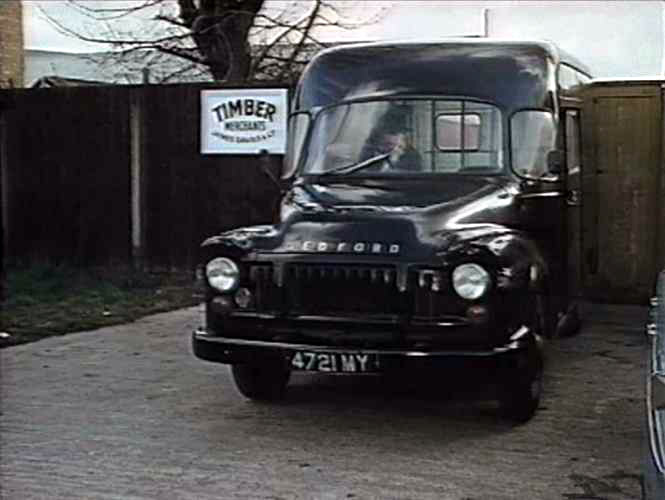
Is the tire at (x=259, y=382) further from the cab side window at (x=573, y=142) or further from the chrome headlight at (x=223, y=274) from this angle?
the cab side window at (x=573, y=142)

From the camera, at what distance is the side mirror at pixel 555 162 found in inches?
325

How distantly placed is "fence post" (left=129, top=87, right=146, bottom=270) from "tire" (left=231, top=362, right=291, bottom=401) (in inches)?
255

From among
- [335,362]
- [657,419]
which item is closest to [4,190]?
[335,362]

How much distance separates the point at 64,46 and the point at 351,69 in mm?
13421

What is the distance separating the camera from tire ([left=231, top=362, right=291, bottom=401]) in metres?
7.73

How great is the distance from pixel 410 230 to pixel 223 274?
116 cm

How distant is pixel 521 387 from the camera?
7020 millimetres

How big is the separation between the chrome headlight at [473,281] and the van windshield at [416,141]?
1.51 m

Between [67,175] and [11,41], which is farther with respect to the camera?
[11,41]

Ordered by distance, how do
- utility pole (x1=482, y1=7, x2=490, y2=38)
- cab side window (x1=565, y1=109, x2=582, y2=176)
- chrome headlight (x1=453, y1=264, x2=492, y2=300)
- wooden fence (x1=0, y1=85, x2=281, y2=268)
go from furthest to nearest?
utility pole (x1=482, y1=7, x2=490, y2=38)
wooden fence (x1=0, y1=85, x2=281, y2=268)
cab side window (x1=565, y1=109, x2=582, y2=176)
chrome headlight (x1=453, y1=264, x2=492, y2=300)

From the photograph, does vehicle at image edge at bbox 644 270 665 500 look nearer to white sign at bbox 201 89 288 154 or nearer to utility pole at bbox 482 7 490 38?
white sign at bbox 201 89 288 154

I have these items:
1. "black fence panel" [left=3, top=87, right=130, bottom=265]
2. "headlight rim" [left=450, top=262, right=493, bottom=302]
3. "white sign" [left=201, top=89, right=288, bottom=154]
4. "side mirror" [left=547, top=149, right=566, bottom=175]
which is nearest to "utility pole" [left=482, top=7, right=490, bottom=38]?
"white sign" [left=201, top=89, right=288, bottom=154]

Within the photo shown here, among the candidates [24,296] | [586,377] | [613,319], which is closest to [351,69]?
[586,377]

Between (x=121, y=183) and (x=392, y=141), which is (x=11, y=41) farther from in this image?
(x=392, y=141)
